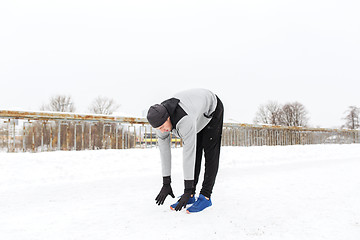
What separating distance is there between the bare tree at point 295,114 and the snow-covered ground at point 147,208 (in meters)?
25.9

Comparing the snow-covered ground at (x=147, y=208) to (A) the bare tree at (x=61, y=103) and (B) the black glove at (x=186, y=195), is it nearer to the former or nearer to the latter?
(B) the black glove at (x=186, y=195)

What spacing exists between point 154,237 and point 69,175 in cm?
281

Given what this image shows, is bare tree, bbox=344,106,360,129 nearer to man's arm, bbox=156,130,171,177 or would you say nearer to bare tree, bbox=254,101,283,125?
bare tree, bbox=254,101,283,125

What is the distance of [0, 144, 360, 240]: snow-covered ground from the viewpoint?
162 cm

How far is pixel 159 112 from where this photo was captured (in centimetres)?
188

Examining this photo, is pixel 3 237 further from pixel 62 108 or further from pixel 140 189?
pixel 62 108

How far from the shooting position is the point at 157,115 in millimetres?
1869

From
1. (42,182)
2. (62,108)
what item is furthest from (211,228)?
(62,108)

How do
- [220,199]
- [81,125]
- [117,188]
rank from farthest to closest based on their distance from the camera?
[81,125] → [117,188] → [220,199]

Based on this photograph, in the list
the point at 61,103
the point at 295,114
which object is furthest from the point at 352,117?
the point at 61,103

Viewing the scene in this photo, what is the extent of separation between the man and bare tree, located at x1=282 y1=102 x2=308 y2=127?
27460mm

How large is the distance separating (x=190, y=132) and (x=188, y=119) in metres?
0.09

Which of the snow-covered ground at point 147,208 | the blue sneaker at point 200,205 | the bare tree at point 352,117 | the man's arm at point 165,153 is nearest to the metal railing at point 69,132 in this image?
the snow-covered ground at point 147,208

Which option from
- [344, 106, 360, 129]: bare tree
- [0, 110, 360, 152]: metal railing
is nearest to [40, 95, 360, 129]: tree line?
[344, 106, 360, 129]: bare tree
